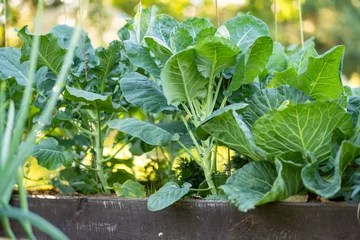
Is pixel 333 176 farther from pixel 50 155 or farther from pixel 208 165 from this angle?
pixel 50 155

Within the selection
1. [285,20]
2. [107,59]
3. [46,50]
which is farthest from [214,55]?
[285,20]

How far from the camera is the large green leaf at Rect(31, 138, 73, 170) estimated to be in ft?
7.12

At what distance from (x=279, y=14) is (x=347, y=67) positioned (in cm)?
720

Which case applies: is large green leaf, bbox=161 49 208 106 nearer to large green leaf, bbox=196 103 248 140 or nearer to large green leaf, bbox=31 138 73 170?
large green leaf, bbox=196 103 248 140

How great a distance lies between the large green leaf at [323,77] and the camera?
177 centimetres

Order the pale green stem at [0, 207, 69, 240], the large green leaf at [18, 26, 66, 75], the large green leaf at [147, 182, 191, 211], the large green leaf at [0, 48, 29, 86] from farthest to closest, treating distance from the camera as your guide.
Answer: the large green leaf at [0, 48, 29, 86] → the large green leaf at [18, 26, 66, 75] → the large green leaf at [147, 182, 191, 211] → the pale green stem at [0, 207, 69, 240]

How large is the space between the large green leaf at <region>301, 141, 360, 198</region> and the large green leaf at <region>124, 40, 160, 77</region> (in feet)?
2.55

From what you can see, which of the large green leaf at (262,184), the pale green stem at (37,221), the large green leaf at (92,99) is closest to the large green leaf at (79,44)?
the large green leaf at (92,99)

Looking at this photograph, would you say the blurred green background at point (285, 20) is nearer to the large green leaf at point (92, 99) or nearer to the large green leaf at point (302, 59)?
the large green leaf at point (302, 59)

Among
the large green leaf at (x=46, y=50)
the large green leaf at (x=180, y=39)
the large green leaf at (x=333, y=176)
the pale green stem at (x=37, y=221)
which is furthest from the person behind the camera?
the large green leaf at (x=46, y=50)

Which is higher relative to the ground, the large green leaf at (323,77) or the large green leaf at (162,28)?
the large green leaf at (162,28)

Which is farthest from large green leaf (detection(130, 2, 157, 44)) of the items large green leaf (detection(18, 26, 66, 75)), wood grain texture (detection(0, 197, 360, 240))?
wood grain texture (detection(0, 197, 360, 240))

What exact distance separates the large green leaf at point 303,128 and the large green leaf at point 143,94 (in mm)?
545

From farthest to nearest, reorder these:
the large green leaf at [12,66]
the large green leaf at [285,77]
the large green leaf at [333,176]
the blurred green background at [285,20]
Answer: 1. the blurred green background at [285,20]
2. the large green leaf at [12,66]
3. the large green leaf at [285,77]
4. the large green leaf at [333,176]
